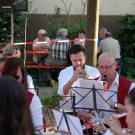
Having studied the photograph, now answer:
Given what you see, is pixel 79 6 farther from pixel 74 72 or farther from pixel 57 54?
pixel 74 72

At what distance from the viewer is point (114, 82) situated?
219 inches

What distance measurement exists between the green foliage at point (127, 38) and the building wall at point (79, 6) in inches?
27.3

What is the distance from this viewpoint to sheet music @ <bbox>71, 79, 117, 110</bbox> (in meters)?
4.94

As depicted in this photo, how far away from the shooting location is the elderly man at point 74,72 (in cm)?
588

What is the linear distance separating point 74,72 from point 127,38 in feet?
30.8

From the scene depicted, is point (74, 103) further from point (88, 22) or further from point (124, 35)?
point (124, 35)

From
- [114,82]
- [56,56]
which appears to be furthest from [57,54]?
[114,82]

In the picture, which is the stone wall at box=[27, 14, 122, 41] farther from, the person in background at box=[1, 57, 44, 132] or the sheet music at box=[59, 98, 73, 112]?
the person in background at box=[1, 57, 44, 132]

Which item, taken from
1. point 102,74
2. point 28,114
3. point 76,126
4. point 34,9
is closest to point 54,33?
point 34,9

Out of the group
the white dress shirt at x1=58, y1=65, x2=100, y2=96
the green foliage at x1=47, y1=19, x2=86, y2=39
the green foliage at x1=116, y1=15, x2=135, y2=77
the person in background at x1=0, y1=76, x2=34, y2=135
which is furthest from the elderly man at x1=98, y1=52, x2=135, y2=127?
the green foliage at x1=116, y1=15, x2=135, y2=77

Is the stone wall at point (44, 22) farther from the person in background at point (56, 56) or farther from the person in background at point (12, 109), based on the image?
the person in background at point (12, 109)

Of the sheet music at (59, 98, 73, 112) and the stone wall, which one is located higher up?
the stone wall

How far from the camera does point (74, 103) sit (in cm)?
514

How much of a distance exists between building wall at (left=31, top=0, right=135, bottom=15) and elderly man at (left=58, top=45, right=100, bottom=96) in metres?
9.73
